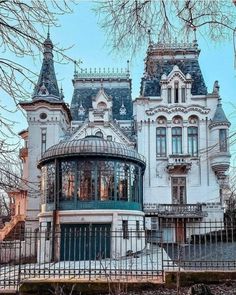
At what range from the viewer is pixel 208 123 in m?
35.2

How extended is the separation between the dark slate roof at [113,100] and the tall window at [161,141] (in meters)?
5.20

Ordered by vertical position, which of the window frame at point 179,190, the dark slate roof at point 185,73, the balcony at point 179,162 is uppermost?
the dark slate roof at point 185,73

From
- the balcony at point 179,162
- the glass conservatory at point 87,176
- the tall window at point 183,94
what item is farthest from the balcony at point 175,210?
the tall window at point 183,94

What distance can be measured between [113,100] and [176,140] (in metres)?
9.06

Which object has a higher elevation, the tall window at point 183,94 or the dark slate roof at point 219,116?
the tall window at point 183,94

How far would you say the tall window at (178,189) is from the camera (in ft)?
114

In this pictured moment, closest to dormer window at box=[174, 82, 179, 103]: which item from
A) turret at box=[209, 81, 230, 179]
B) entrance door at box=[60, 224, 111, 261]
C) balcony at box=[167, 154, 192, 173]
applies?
turret at box=[209, 81, 230, 179]

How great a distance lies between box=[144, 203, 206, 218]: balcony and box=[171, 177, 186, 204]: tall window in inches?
54.9

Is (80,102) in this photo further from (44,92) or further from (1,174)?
(1,174)

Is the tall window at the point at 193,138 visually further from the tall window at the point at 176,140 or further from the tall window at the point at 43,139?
the tall window at the point at 43,139

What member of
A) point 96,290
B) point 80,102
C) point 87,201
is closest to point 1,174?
point 96,290

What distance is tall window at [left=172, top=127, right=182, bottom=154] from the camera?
35.1 metres

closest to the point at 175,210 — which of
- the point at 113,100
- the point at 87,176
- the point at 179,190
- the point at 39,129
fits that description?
the point at 179,190

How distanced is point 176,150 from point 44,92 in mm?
12294
